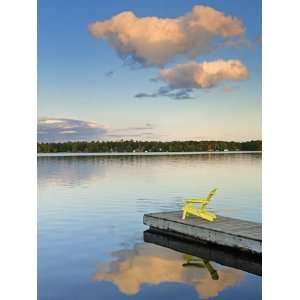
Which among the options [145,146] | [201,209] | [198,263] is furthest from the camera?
[145,146]

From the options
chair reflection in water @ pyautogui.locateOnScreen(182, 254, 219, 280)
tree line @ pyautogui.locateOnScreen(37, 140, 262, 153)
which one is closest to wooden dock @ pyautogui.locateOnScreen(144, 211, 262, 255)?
chair reflection in water @ pyautogui.locateOnScreen(182, 254, 219, 280)

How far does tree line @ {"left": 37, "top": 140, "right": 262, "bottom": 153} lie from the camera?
599 cm

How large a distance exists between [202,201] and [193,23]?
2.70m

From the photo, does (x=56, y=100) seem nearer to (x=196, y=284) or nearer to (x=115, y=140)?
(x=115, y=140)

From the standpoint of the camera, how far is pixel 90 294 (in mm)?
3486

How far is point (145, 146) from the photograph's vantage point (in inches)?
309

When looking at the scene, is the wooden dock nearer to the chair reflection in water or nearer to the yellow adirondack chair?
Answer: the yellow adirondack chair

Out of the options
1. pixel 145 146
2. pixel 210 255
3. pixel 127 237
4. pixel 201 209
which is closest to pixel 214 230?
pixel 210 255

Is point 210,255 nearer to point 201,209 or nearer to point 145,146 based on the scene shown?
point 201,209

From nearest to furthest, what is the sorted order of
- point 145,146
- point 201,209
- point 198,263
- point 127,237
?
point 198,263, point 201,209, point 127,237, point 145,146

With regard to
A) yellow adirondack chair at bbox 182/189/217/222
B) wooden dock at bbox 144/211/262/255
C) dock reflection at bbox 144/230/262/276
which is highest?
yellow adirondack chair at bbox 182/189/217/222

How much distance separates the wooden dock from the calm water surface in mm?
188

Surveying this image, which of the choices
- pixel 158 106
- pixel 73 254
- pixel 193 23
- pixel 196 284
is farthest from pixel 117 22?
pixel 196 284

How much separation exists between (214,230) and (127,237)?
1.27 metres
